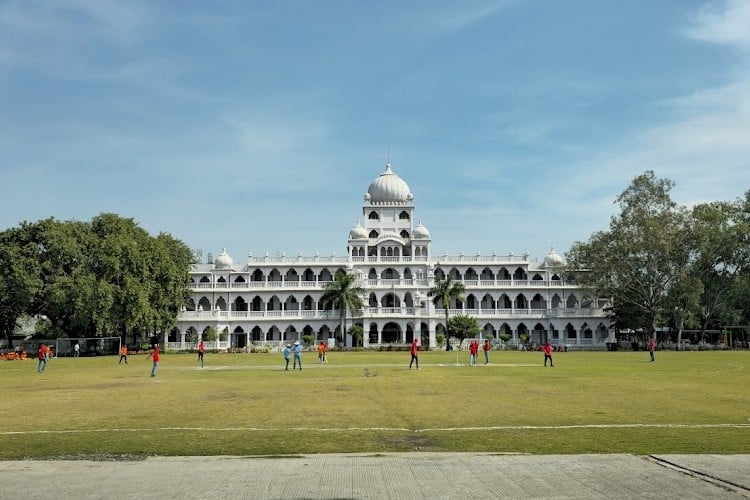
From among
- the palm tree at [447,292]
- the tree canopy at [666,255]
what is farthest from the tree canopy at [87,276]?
the tree canopy at [666,255]

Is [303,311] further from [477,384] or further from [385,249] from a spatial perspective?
[477,384]

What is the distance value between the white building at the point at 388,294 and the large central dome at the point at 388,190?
123 mm

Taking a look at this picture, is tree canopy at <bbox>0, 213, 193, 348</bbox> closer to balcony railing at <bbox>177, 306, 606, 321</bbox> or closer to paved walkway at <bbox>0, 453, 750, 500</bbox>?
balcony railing at <bbox>177, 306, 606, 321</bbox>

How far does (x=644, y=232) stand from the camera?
64.3 m

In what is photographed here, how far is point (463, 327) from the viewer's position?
7269cm

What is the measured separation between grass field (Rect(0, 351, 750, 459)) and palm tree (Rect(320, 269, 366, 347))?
44688 millimetres

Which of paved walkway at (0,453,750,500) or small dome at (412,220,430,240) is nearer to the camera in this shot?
paved walkway at (0,453,750,500)

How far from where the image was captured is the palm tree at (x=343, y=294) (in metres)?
74.2

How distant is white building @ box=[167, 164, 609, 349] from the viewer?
259ft

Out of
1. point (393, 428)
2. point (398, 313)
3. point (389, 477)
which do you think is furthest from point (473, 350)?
point (398, 313)

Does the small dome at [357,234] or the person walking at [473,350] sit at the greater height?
→ the small dome at [357,234]

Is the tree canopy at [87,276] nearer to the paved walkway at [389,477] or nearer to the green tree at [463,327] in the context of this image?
the green tree at [463,327]

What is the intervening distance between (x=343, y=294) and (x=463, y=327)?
503 inches

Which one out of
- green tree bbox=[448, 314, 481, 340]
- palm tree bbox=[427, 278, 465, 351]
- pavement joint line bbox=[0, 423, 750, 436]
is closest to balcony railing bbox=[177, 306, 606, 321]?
green tree bbox=[448, 314, 481, 340]
